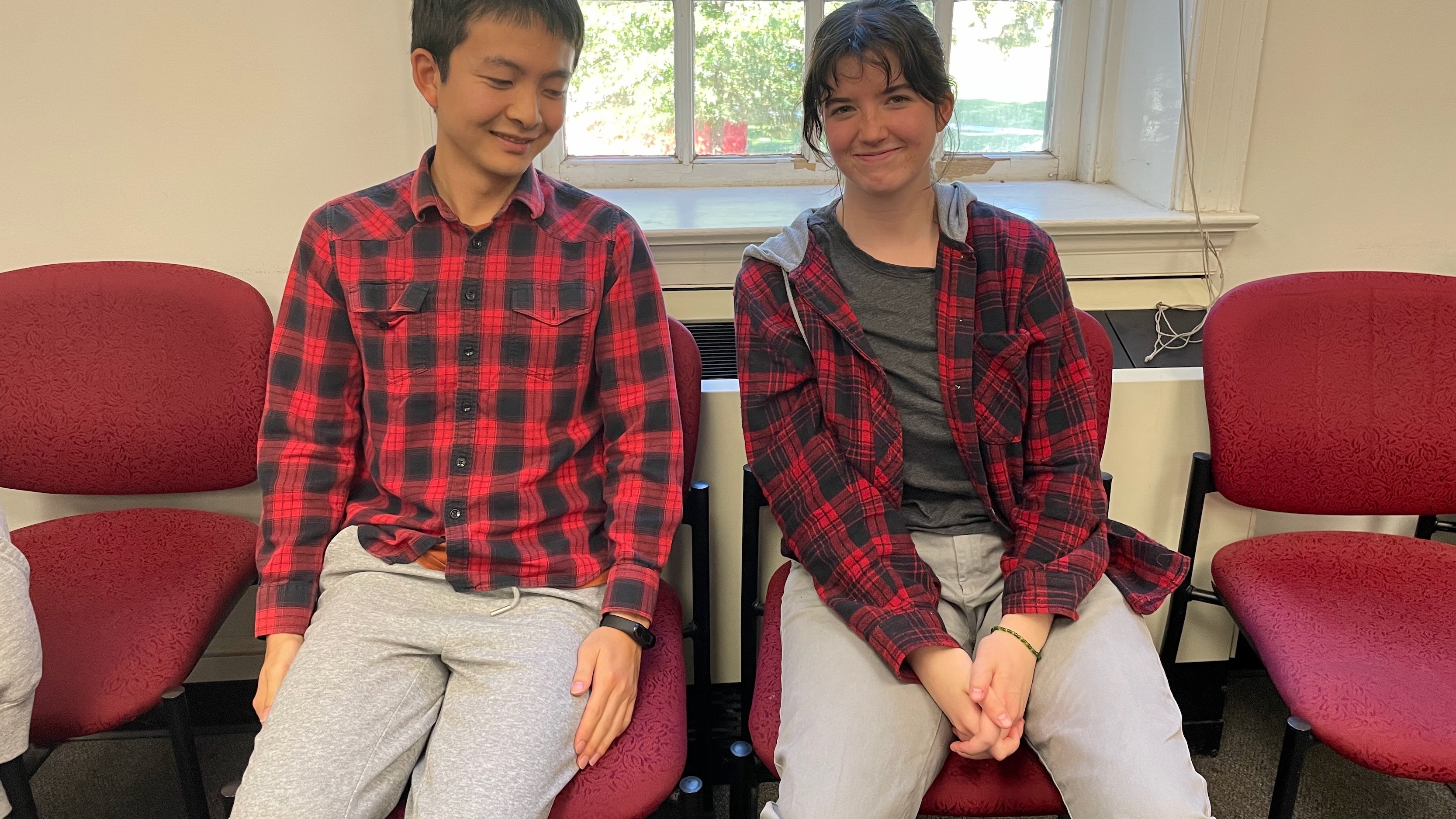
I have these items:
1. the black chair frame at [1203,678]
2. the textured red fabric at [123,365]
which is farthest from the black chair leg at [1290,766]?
the textured red fabric at [123,365]

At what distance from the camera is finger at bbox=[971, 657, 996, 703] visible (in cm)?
97

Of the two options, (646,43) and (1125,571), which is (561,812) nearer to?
(1125,571)

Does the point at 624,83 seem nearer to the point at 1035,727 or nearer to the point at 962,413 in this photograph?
the point at 962,413

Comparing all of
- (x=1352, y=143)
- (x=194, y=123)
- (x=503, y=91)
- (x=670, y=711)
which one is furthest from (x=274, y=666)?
(x=1352, y=143)

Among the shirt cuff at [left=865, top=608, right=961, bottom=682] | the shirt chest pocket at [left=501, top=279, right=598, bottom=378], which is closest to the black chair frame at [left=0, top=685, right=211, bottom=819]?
the shirt chest pocket at [left=501, top=279, right=598, bottom=378]

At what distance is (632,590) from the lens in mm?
1081

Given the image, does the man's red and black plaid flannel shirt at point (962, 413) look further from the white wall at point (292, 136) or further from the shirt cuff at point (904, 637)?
the white wall at point (292, 136)

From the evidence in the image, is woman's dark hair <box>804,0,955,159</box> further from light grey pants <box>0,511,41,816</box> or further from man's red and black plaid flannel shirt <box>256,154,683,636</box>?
light grey pants <box>0,511,41,816</box>

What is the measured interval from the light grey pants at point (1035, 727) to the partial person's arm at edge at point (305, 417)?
0.56 metres

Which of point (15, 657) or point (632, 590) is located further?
point (632, 590)

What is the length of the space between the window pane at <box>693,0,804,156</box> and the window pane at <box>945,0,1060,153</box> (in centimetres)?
32

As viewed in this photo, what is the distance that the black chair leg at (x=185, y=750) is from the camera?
1119mm

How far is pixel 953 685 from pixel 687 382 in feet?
1.67

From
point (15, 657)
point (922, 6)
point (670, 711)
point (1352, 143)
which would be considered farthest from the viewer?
point (922, 6)
